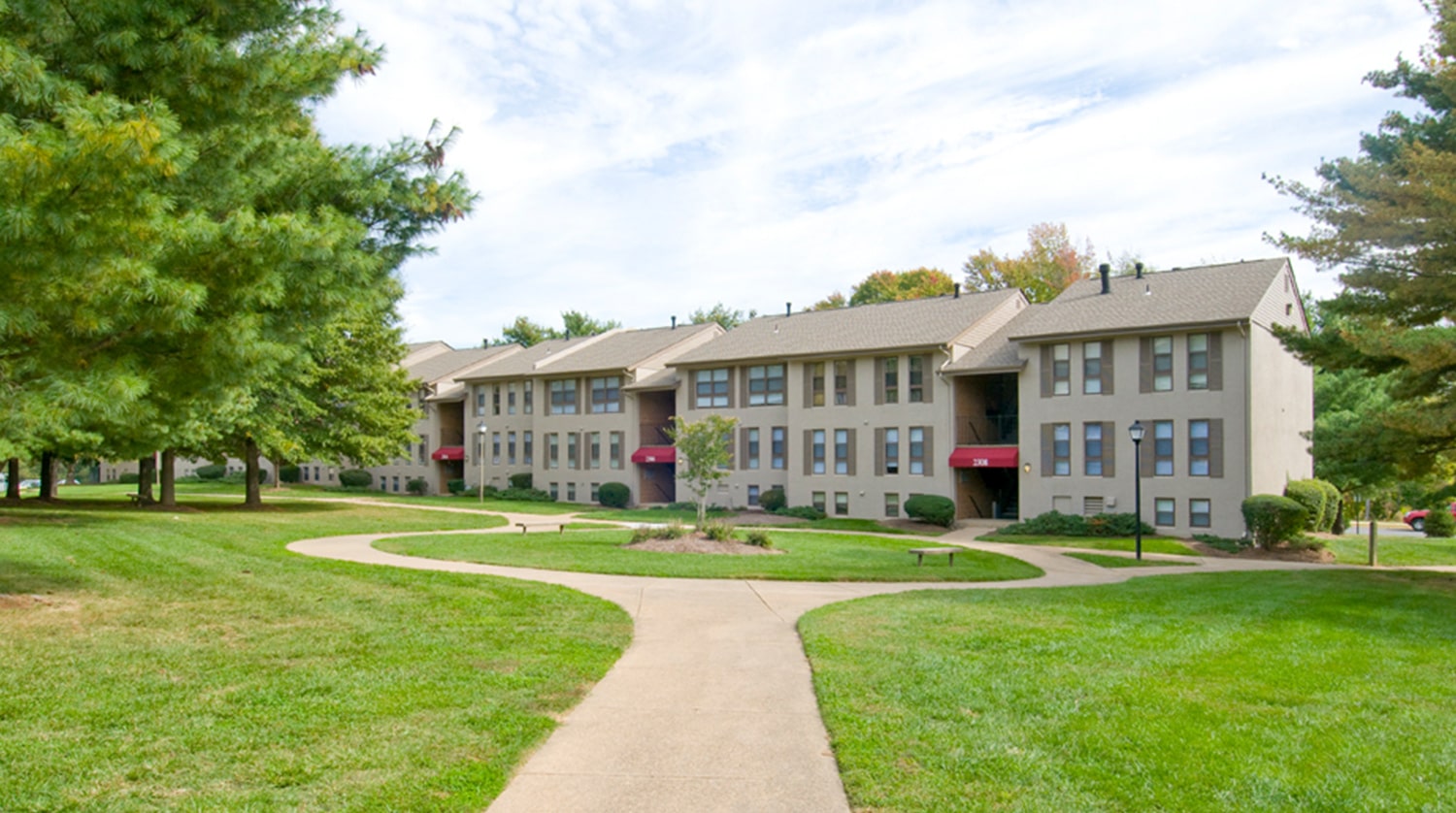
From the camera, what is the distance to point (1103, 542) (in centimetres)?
2783

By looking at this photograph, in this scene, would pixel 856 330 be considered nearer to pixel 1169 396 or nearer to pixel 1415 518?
pixel 1169 396

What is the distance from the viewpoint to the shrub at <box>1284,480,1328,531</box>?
2920 centimetres

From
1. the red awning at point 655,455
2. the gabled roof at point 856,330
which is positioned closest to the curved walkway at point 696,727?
the gabled roof at point 856,330

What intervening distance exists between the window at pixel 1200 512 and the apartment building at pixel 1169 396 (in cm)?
3

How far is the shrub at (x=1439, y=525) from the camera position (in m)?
34.9

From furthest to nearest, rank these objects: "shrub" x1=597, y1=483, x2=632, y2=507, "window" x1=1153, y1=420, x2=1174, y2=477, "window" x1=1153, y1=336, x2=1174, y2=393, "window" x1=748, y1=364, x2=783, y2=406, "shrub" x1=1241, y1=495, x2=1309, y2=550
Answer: "shrub" x1=597, y1=483, x2=632, y2=507, "window" x1=748, y1=364, x2=783, y2=406, "window" x1=1153, y1=336, x2=1174, y2=393, "window" x1=1153, y1=420, x2=1174, y2=477, "shrub" x1=1241, y1=495, x2=1309, y2=550

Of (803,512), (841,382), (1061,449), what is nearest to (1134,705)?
(1061,449)

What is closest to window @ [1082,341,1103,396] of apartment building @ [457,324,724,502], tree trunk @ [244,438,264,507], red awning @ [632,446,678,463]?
red awning @ [632,446,678,463]

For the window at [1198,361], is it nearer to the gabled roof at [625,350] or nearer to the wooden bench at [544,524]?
the wooden bench at [544,524]

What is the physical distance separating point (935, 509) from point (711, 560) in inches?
619

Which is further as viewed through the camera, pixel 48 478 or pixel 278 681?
pixel 48 478

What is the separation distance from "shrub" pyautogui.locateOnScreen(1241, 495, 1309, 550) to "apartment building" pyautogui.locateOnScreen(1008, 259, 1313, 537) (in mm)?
920

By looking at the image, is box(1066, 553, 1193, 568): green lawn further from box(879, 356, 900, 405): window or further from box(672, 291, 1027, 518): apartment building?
box(879, 356, 900, 405): window

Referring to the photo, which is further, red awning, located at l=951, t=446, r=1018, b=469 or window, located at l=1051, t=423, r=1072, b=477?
red awning, located at l=951, t=446, r=1018, b=469
